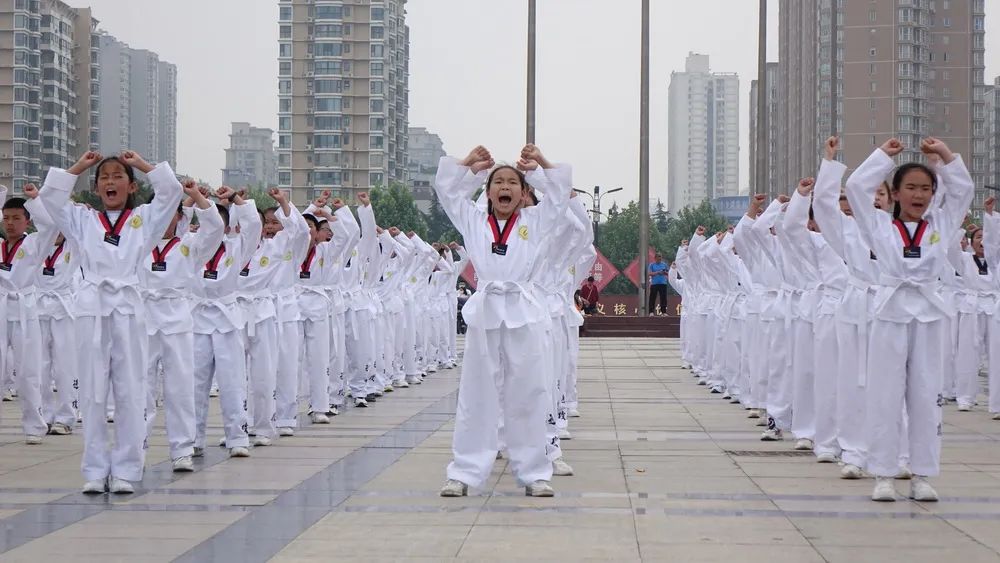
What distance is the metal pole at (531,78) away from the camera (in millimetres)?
32031

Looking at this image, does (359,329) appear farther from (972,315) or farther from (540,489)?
(540,489)

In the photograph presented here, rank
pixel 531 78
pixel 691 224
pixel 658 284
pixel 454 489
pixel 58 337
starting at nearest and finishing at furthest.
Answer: pixel 454 489 < pixel 58 337 < pixel 531 78 < pixel 658 284 < pixel 691 224

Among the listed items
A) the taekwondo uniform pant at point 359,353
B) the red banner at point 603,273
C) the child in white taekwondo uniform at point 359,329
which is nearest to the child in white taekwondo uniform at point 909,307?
the child in white taekwondo uniform at point 359,329

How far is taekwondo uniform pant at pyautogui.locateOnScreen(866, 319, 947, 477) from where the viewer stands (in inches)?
377

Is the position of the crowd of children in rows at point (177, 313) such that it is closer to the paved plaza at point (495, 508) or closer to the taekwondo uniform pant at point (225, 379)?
the taekwondo uniform pant at point (225, 379)

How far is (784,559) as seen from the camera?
7348 mm

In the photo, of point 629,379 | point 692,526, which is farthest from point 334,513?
point 629,379

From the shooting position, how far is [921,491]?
945 cm

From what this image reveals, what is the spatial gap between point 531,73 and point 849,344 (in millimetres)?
23576

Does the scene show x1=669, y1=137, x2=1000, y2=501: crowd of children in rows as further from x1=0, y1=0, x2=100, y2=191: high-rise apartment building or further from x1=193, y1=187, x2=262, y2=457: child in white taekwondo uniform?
x1=0, y1=0, x2=100, y2=191: high-rise apartment building

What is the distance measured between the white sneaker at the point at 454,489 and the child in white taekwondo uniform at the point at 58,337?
644cm

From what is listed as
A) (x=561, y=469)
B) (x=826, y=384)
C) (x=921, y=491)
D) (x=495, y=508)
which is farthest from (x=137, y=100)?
(x=921, y=491)

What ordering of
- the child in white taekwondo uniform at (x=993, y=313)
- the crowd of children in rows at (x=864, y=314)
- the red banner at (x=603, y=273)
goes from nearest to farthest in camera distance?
1. the crowd of children in rows at (x=864, y=314)
2. the child in white taekwondo uniform at (x=993, y=313)
3. the red banner at (x=603, y=273)

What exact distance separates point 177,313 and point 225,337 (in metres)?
1.27
